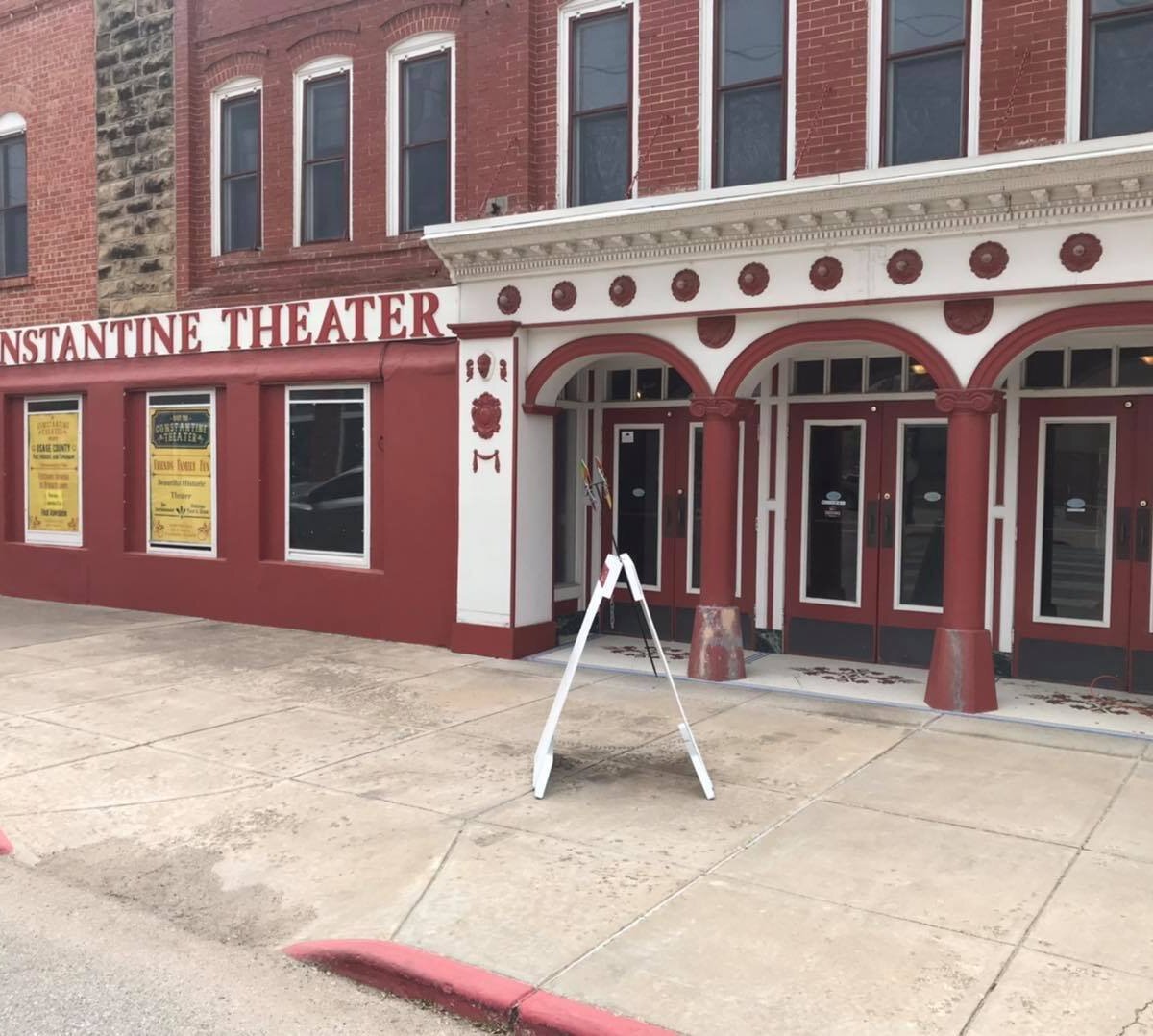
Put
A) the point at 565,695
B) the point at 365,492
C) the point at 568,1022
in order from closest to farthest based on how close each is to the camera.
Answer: the point at 568,1022 < the point at 565,695 < the point at 365,492

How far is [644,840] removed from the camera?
5.52 metres

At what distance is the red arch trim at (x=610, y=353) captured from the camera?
9484 mm

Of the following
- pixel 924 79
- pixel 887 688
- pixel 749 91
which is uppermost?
pixel 749 91

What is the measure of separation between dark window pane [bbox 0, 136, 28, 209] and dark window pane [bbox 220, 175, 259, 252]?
3731 millimetres

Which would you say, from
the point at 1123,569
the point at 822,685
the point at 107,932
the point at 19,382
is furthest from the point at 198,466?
the point at 1123,569

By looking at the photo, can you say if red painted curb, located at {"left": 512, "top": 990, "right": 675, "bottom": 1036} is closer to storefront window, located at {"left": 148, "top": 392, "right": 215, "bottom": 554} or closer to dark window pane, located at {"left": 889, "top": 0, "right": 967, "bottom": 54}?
dark window pane, located at {"left": 889, "top": 0, "right": 967, "bottom": 54}

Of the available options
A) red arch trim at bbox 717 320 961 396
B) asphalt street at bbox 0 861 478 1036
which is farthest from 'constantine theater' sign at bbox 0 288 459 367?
asphalt street at bbox 0 861 478 1036

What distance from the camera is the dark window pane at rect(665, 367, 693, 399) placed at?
11.1 meters

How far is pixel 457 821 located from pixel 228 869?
46.5 inches

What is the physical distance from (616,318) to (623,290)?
251mm

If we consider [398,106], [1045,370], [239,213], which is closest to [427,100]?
[398,106]

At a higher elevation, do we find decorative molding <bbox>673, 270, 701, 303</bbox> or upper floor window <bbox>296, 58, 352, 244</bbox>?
upper floor window <bbox>296, 58, 352, 244</bbox>

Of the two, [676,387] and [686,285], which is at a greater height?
[686,285]

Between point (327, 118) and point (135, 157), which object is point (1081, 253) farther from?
point (135, 157)
